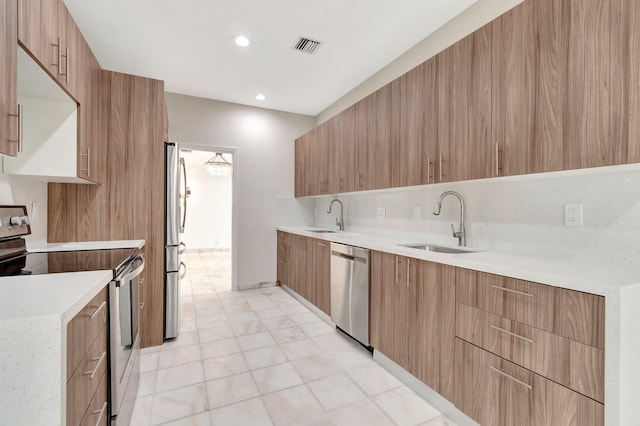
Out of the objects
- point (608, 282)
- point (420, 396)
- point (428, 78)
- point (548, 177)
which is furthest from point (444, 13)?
point (420, 396)

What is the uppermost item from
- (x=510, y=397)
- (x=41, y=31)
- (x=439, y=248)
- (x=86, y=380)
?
(x=41, y=31)

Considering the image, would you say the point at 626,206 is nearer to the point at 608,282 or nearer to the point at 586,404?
the point at 608,282

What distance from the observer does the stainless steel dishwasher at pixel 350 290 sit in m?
2.41

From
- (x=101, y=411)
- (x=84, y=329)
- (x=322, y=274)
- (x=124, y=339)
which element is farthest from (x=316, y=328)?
(x=84, y=329)

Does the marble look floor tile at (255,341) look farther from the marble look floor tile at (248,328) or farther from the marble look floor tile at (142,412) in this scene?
the marble look floor tile at (142,412)

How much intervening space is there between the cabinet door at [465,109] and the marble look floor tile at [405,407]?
4.67 ft

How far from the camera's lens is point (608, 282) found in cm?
106

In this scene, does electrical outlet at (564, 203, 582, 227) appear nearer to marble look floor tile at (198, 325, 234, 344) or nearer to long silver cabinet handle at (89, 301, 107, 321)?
long silver cabinet handle at (89, 301, 107, 321)

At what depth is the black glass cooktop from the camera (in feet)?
4.22

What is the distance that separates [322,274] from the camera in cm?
310

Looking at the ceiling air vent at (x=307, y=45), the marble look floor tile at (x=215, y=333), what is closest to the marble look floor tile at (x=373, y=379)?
the marble look floor tile at (x=215, y=333)

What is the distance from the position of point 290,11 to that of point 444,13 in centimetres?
119

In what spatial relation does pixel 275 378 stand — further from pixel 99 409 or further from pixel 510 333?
pixel 510 333

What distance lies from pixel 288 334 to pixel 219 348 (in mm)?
623
